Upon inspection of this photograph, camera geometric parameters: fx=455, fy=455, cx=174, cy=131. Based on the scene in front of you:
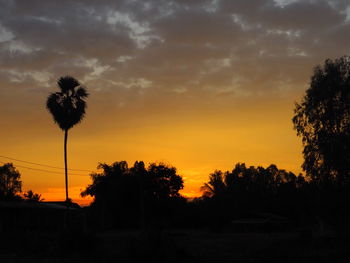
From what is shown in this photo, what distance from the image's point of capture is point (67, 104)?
4016cm

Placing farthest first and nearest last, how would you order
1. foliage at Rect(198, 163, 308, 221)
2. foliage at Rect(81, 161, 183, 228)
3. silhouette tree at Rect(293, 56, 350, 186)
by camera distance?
foliage at Rect(198, 163, 308, 221), foliage at Rect(81, 161, 183, 228), silhouette tree at Rect(293, 56, 350, 186)

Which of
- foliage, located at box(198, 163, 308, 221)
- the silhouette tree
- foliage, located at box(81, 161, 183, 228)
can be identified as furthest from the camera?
foliage, located at box(198, 163, 308, 221)

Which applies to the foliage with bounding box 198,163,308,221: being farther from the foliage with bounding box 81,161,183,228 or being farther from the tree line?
the foliage with bounding box 81,161,183,228

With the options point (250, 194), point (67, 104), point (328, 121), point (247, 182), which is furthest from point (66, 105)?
point (247, 182)

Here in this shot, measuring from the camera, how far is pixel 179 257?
693 inches

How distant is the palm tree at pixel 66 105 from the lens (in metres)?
39.5

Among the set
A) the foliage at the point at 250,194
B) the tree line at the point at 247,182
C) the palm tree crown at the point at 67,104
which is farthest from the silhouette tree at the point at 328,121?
the foliage at the point at 250,194

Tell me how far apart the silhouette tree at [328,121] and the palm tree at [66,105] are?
780 inches

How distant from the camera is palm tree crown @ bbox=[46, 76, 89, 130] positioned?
39469mm

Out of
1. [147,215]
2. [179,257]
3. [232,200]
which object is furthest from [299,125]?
[232,200]

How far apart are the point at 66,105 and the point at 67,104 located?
0.15 meters

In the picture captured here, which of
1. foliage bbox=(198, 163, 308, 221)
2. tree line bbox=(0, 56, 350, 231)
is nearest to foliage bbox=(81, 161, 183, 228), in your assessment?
tree line bbox=(0, 56, 350, 231)

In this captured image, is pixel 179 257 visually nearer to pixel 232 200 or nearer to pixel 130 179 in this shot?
pixel 130 179

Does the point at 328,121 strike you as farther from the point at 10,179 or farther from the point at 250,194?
the point at 10,179
